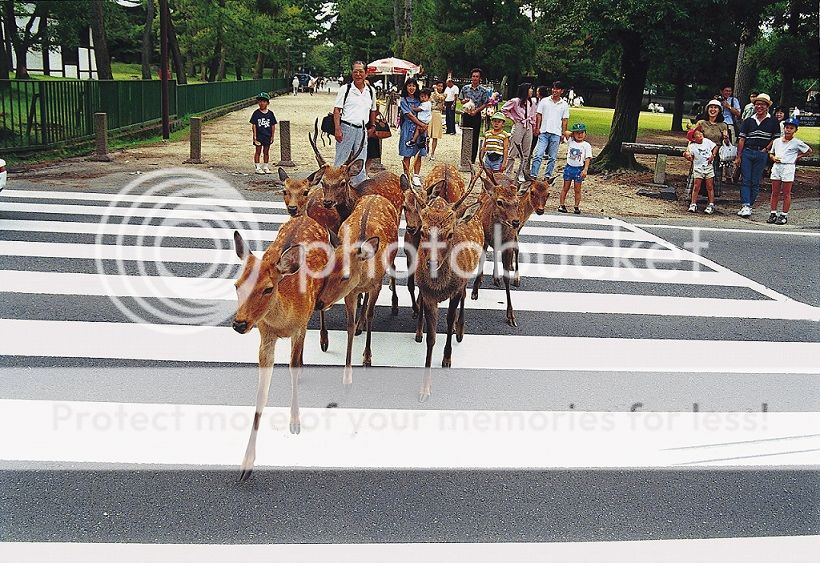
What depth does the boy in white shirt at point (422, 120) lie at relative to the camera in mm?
14883

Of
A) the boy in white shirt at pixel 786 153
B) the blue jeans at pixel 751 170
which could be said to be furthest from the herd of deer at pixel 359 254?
the blue jeans at pixel 751 170

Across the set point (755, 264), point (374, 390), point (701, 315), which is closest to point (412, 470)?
point (374, 390)

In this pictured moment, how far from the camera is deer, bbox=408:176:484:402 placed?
18.1 ft

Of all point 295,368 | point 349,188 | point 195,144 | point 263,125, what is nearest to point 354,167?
point 349,188

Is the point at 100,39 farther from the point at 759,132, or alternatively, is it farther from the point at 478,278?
the point at 478,278

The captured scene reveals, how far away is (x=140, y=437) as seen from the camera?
474 centimetres

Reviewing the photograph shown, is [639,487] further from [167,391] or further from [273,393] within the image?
[167,391]

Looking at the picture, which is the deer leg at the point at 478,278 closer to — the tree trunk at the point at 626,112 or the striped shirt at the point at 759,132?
the striped shirt at the point at 759,132

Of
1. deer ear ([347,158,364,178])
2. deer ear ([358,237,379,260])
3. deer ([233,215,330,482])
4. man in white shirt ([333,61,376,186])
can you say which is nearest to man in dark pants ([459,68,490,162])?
man in white shirt ([333,61,376,186])

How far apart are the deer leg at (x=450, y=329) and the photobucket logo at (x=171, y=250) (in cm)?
227

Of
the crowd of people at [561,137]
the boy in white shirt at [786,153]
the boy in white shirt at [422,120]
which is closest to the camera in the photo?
the crowd of people at [561,137]

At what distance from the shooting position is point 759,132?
1344cm

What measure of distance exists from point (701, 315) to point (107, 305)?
6.04 m

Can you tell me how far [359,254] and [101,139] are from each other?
1422 cm
